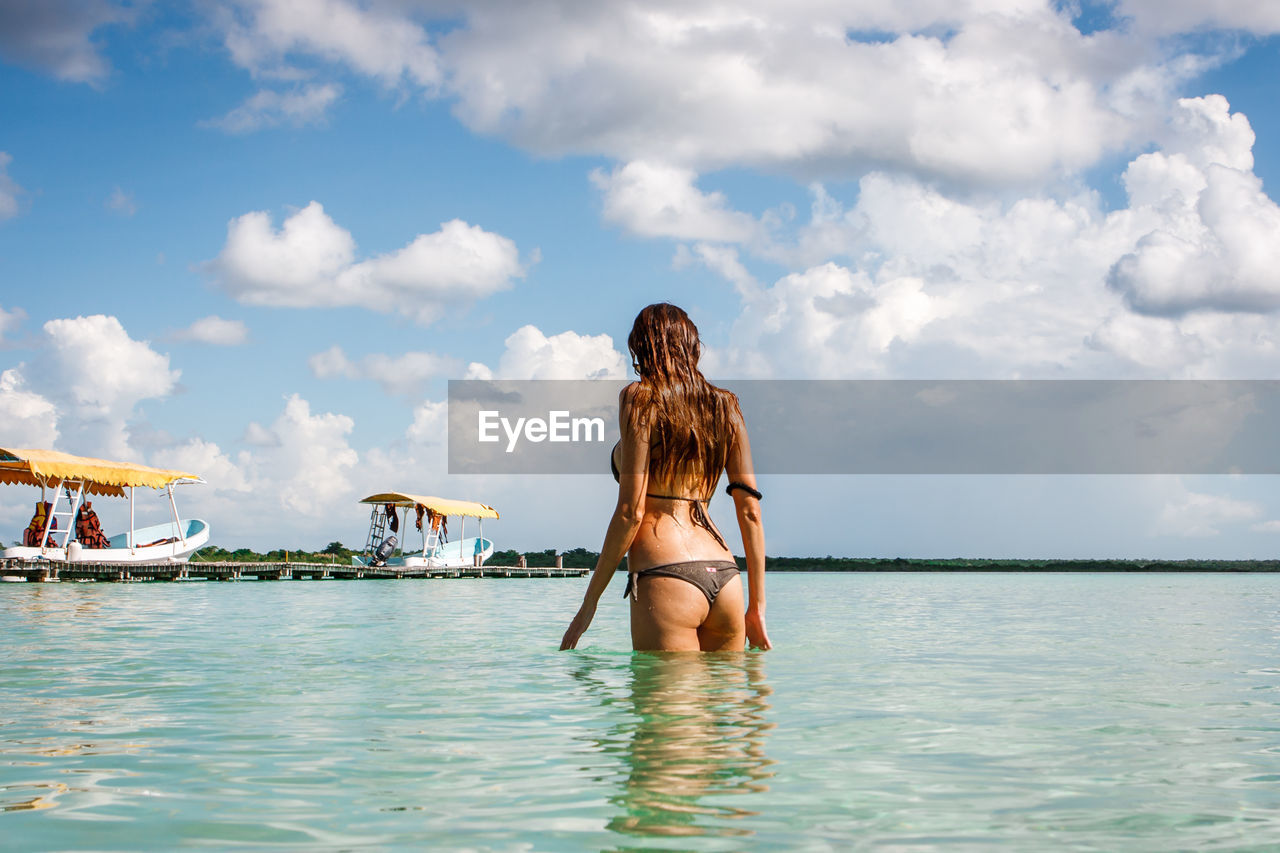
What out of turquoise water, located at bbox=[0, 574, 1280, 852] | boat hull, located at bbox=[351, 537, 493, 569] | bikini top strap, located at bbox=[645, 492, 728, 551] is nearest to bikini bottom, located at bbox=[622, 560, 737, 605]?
bikini top strap, located at bbox=[645, 492, 728, 551]

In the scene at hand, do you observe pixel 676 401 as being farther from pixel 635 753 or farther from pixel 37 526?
pixel 37 526

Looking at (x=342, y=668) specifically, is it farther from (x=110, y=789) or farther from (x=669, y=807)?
(x=669, y=807)

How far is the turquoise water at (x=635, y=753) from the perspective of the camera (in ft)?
8.39

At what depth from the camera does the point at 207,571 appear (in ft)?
130

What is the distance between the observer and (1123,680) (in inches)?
248

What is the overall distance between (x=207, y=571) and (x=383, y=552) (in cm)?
889

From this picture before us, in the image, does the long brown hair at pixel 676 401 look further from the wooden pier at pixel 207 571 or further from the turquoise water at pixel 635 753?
the wooden pier at pixel 207 571

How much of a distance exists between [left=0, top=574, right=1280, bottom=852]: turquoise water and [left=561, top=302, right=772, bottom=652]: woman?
224mm

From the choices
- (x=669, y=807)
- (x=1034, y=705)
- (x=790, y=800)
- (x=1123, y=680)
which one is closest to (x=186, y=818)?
(x=669, y=807)

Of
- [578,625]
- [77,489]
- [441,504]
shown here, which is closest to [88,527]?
[77,489]

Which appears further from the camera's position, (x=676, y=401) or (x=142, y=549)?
(x=142, y=549)

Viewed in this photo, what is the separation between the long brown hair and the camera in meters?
4.23

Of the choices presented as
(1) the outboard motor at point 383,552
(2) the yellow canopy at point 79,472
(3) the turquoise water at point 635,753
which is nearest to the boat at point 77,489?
(2) the yellow canopy at point 79,472

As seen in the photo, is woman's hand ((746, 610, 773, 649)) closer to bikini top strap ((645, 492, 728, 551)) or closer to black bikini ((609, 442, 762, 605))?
black bikini ((609, 442, 762, 605))
